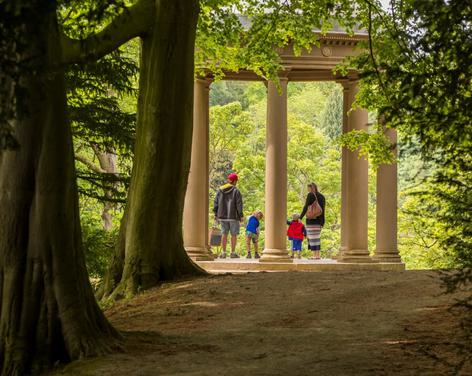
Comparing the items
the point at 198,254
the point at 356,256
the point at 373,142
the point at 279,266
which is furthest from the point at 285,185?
the point at 373,142

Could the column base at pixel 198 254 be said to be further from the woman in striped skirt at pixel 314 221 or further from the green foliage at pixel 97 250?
the green foliage at pixel 97 250

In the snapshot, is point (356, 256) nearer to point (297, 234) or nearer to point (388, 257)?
point (388, 257)

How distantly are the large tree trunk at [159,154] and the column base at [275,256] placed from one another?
46.0 ft

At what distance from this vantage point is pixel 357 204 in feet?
131

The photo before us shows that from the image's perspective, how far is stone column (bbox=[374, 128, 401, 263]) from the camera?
39.6 meters

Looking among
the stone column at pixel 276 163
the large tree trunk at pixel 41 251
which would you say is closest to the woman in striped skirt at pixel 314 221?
the stone column at pixel 276 163

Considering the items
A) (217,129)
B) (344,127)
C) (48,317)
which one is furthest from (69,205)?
(217,129)

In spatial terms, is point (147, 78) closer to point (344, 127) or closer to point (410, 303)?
point (410, 303)

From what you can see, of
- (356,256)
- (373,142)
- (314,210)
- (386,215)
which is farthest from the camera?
(314,210)

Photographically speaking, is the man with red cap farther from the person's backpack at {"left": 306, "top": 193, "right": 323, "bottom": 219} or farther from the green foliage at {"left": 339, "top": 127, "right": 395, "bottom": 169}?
the green foliage at {"left": 339, "top": 127, "right": 395, "bottom": 169}

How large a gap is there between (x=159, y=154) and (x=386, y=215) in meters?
18.6

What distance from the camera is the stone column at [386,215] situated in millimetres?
39625

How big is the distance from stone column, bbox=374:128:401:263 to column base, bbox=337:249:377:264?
64 centimetres

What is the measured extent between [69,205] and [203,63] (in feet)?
71.7
